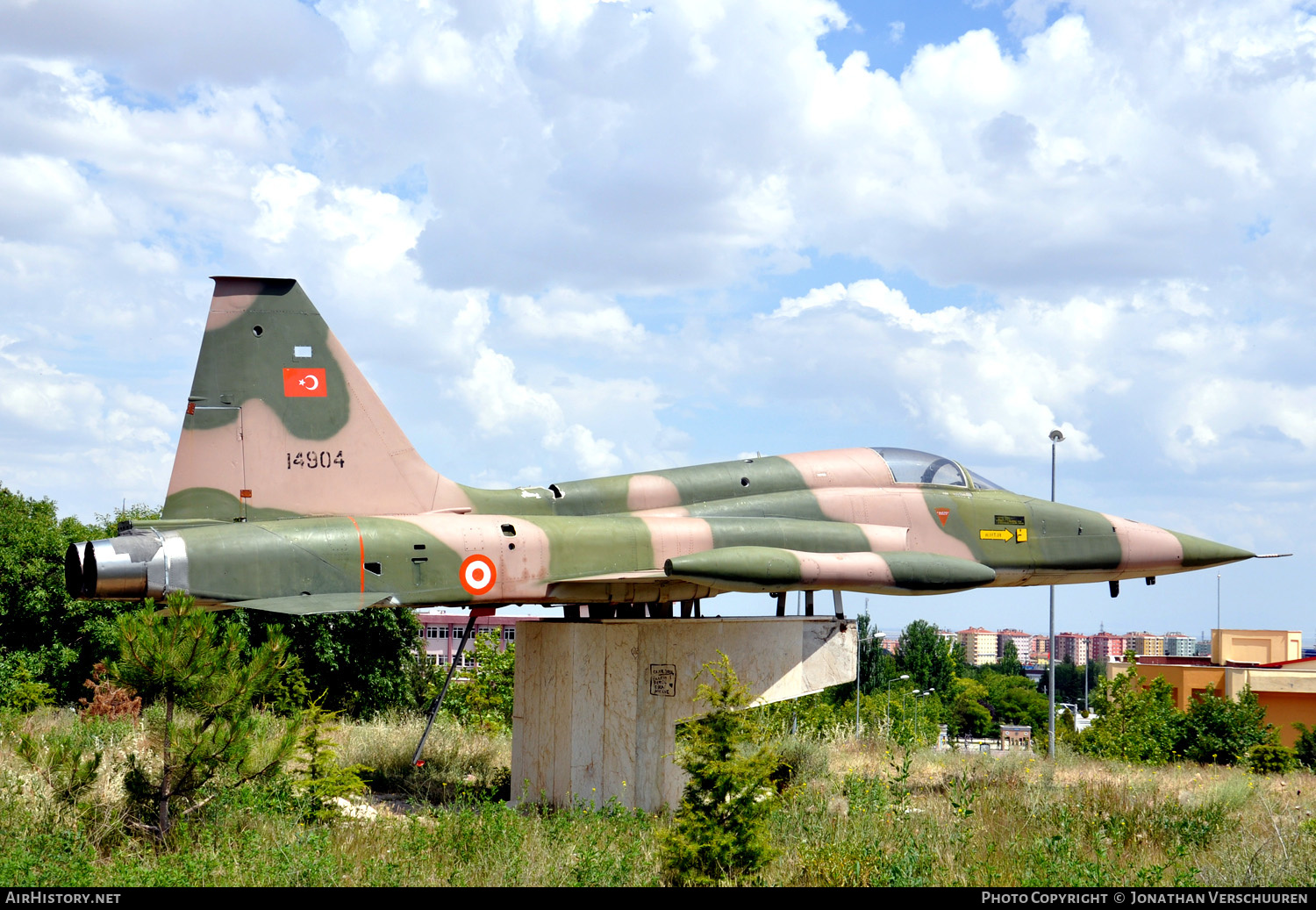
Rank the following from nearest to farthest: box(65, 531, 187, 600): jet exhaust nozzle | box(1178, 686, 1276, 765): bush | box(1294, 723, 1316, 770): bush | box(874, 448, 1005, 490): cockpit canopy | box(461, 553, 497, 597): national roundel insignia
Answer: box(65, 531, 187, 600): jet exhaust nozzle
box(461, 553, 497, 597): national roundel insignia
box(874, 448, 1005, 490): cockpit canopy
box(1178, 686, 1276, 765): bush
box(1294, 723, 1316, 770): bush

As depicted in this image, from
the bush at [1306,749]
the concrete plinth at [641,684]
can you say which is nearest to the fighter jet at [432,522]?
the concrete plinth at [641,684]

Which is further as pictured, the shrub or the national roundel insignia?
the shrub

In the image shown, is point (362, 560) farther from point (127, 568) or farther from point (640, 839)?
point (640, 839)

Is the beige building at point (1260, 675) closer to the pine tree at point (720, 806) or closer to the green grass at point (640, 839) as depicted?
the green grass at point (640, 839)

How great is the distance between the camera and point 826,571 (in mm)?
13625

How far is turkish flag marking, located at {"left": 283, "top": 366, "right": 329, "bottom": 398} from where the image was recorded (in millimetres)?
13289

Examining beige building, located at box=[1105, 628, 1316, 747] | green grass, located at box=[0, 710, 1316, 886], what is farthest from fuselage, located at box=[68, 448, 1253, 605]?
beige building, located at box=[1105, 628, 1316, 747]

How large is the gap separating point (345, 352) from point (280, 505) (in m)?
2.06

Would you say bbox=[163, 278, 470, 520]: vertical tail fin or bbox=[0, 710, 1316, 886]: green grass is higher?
bbox=[163, 278, 470, 520]: vertical tail fin

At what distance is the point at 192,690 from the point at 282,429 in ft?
12.4

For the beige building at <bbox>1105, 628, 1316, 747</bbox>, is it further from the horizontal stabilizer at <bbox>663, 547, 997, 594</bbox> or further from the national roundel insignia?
the national roundel insignia

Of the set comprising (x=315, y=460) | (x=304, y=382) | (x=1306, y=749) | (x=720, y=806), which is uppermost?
(x=304, y=382)

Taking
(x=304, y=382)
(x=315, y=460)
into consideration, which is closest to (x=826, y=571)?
(x=315, y=460)

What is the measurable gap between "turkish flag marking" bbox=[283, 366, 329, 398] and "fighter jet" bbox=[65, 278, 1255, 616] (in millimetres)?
15
